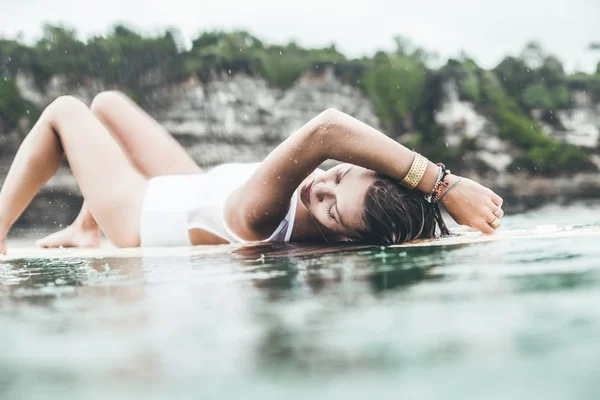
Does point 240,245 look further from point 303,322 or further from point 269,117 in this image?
point 269,117

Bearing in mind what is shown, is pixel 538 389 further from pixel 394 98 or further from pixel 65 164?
pixel 394 98

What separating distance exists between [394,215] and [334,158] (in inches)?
10.9

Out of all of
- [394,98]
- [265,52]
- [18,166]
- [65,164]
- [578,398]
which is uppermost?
[265,52]

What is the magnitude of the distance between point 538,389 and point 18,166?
208 centimetres

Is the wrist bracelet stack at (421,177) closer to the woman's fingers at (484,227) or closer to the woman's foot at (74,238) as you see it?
the woman's fingers at (484,227)

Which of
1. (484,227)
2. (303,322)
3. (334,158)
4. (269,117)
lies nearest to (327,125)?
→ (334,158)

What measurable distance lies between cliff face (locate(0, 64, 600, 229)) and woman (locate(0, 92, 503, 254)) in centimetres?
578

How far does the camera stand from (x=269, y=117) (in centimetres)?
870

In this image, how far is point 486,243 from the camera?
157 cm

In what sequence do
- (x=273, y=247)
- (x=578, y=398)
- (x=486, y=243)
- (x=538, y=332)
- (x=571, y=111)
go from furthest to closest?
(x=571, y=111) → (x=273, y=247) → (x=486, y=243) → (x=538, y=332) → (x=578, y=398)

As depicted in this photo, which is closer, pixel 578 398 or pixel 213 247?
pixel 578 398

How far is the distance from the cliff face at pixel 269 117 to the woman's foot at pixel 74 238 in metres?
5.80

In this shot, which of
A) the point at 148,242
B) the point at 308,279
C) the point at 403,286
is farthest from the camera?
the point at 148,242

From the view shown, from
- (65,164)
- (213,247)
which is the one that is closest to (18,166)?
(213,247)
